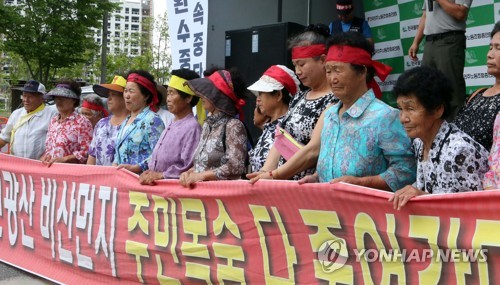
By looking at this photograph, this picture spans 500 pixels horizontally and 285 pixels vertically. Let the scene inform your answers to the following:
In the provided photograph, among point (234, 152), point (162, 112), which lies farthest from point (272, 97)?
point (162, 112)

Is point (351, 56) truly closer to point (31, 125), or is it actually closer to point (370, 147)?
point (370, 147)

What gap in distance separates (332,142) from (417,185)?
51 centimetres

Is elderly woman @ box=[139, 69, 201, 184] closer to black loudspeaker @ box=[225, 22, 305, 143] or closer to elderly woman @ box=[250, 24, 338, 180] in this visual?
elderly woman @ box=[250, 24, 338, 180]

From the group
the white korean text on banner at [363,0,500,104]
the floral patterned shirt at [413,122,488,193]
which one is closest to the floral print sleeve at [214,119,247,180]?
the floral patterned shirt at [413,122,488,193]

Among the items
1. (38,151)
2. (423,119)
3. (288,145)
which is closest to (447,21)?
(288,145)

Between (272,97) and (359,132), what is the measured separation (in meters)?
0.99

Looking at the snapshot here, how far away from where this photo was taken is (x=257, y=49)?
259 inches

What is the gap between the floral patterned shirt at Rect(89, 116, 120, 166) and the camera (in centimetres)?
505

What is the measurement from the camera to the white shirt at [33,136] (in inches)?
235

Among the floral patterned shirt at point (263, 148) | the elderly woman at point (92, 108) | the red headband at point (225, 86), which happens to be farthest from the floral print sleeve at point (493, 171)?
the elderly woman at point (92, 108)

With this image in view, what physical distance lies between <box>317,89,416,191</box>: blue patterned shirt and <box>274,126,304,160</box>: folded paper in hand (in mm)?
355

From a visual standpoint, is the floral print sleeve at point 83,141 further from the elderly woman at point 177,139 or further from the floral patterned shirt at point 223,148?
the floral patterned shirt at point 223,148

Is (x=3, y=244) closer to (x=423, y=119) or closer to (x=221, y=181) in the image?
(x=221, y=181)

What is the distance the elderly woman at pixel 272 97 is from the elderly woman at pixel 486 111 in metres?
1.14
